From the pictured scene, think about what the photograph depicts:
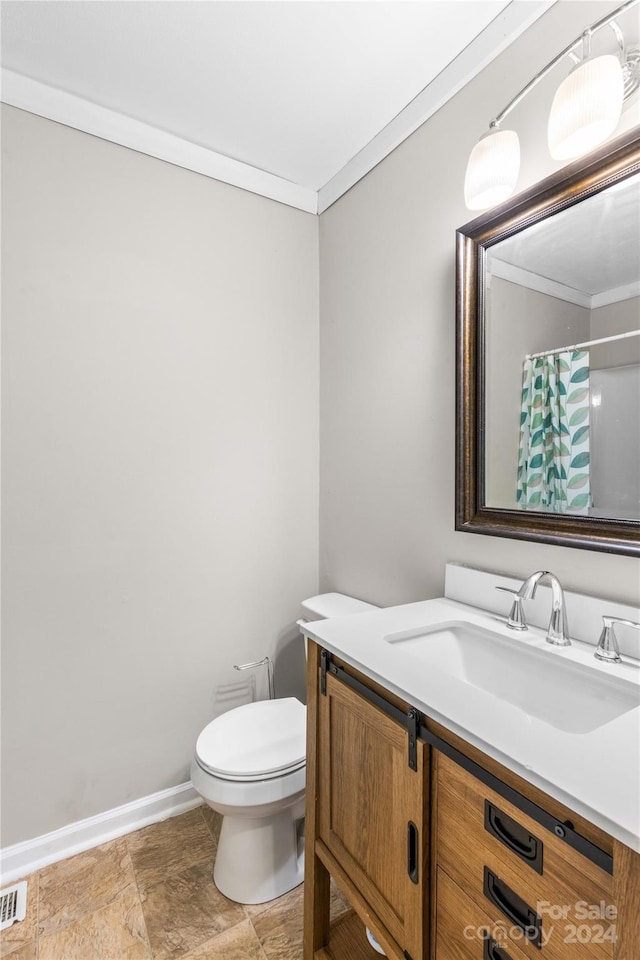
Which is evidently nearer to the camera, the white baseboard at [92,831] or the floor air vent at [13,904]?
the floor air vent at [13,904]

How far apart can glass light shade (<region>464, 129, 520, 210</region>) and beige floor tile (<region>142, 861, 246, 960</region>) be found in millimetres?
2095

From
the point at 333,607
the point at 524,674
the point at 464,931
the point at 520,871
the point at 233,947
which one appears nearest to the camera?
the point at 520,871

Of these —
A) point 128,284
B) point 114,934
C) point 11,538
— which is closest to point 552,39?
point 128,284

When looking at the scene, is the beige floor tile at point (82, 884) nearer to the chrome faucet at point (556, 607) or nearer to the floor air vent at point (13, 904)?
the floor air vent at point (13, 904)

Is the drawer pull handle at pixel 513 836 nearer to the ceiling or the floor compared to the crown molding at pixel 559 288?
nearer to the floor

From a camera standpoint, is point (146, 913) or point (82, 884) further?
point (82, 884)

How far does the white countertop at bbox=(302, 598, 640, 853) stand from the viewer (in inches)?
23.0

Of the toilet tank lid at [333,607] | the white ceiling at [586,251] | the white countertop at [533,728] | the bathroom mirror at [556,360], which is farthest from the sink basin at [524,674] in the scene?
the white ceiling at [586,251]

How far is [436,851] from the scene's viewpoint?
843 millimetres

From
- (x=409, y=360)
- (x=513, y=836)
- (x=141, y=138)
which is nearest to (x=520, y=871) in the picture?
(x=513, y=836)

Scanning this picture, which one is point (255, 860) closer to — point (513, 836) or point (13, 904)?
point (13, 904)

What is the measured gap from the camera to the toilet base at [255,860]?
4.66ft

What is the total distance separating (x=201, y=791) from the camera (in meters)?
1.38

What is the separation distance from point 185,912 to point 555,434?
66.7 inches
